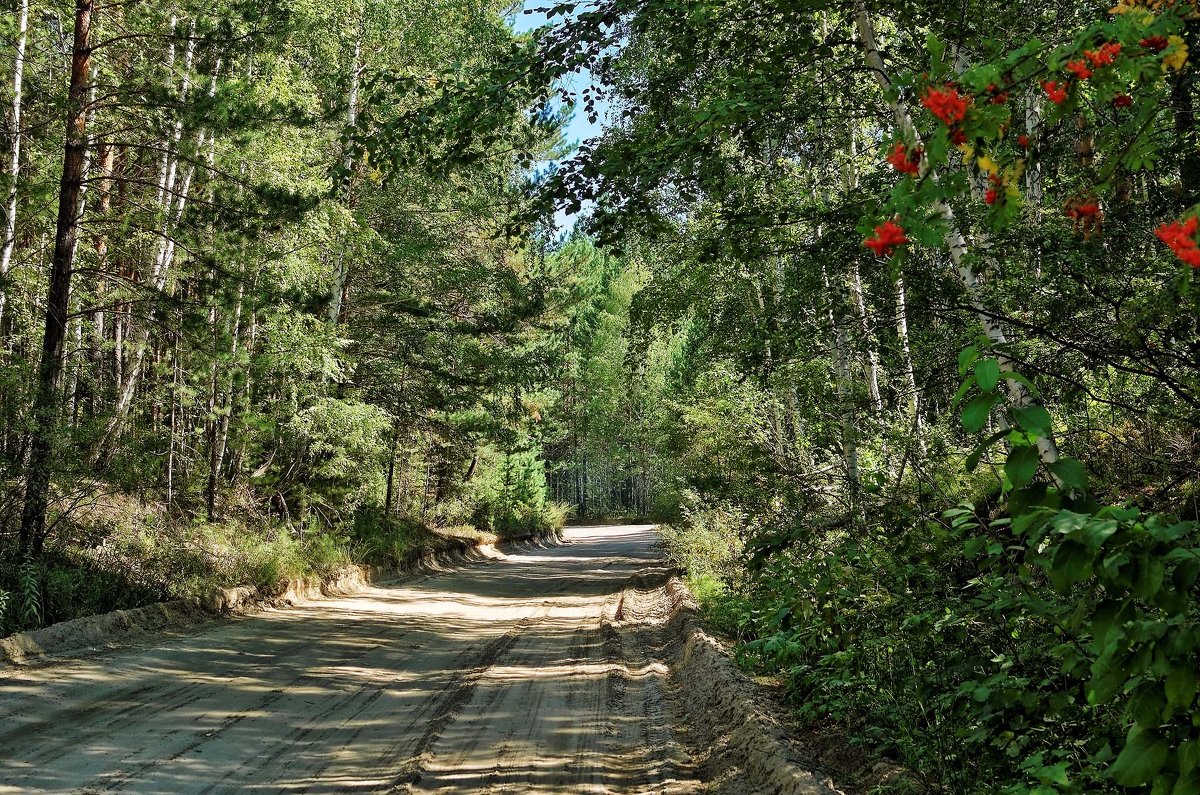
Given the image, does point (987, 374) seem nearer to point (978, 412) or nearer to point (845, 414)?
point (978, 412)

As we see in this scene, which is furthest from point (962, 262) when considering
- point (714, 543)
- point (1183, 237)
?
point (714, 543)

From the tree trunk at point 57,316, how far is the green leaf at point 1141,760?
922 centimetres

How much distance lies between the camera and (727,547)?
44.0 feet

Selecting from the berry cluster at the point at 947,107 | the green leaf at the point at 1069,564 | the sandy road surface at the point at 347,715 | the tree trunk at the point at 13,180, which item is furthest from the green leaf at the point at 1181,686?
the tree trunk at the point at 13,180

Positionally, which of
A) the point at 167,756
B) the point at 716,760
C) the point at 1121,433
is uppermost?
the point at 1121,433

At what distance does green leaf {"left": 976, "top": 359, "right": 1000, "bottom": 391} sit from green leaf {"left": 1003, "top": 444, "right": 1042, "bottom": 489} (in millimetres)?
161

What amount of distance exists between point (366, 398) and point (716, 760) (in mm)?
15320

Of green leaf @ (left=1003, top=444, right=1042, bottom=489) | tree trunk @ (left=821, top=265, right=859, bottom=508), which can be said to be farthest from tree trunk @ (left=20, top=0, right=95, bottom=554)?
green leaf @ (left=1003, top=444, right=1042, bottom=489)

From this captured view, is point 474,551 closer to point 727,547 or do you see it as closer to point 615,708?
point 727,547

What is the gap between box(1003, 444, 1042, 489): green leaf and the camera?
174cm

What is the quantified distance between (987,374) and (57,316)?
10035 millimetres

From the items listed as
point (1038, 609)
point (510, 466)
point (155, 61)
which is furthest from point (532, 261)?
point (1038, 609)

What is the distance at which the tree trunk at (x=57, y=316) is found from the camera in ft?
27.3

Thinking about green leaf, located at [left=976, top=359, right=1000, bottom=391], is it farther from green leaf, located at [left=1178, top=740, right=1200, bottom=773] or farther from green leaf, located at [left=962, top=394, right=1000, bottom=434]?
green leaf, located at [left=1178, top=740, right=1200, bottom=773]
